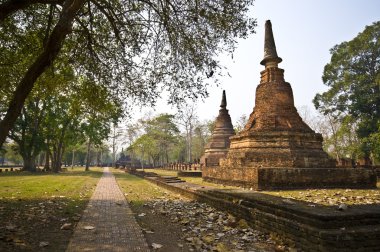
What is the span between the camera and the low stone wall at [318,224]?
14.4ft

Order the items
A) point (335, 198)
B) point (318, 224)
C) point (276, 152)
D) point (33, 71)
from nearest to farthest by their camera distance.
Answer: point (318, 224), point (33, 71), point (335, 198), point (276, 152)

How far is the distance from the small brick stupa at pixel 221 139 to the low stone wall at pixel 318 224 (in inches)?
1007

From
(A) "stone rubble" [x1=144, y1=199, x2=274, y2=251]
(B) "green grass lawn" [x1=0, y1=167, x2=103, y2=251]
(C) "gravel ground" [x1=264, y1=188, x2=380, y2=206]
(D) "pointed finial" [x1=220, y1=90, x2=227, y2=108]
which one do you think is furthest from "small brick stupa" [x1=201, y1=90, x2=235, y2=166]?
(A) "stone rubble" [x1=144, y1=199, x2=274, y2=251]

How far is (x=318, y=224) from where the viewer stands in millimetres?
4602

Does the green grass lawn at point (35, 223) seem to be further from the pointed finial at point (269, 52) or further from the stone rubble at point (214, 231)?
the pointed finial at point (269, 52)

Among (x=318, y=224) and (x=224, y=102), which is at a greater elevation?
(x=224, y=102)

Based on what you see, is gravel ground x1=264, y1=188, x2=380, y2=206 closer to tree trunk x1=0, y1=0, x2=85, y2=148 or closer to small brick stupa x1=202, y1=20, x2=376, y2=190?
small brick stupa x1=202, y1=20, x2=376, y2=190

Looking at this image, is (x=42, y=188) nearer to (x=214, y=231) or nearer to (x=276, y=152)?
(x=214, y=231)

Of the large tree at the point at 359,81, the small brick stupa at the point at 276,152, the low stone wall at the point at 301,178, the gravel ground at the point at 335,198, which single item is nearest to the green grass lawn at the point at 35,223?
Result: the gravel ground at the point at 335,198

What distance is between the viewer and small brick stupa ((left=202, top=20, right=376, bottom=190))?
14320 mm

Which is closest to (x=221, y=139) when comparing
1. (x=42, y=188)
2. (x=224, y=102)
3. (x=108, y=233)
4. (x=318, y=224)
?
(x=224, y=102)

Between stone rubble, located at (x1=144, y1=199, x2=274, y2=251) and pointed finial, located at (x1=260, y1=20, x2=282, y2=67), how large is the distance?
12823mm

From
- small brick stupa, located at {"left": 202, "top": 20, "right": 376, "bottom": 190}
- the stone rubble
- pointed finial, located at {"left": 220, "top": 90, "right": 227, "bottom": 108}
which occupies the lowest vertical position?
the stone rubble

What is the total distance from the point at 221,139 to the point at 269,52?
14.5 m
